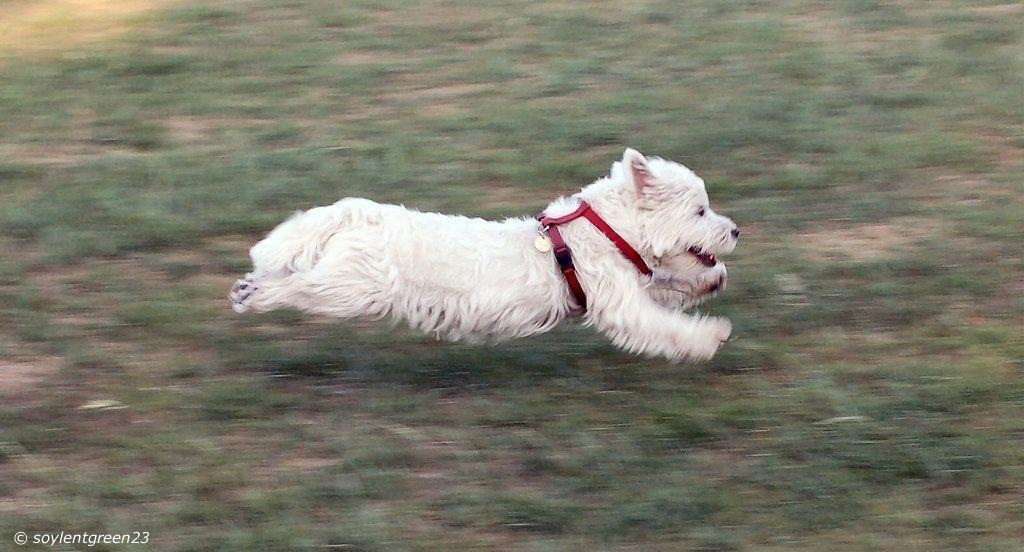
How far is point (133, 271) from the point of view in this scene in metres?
6.20

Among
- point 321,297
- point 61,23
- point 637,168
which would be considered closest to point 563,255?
point 637,168

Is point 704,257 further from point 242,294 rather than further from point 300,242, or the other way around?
point 242,294

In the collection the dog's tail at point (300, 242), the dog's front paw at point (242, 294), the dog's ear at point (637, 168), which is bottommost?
the dog's front paw at point (242, 294)

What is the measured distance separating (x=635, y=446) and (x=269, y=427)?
146cm

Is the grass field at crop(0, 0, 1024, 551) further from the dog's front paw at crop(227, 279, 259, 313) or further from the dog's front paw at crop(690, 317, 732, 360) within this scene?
the dog's front paw at crop(227, 279, 259, 313)

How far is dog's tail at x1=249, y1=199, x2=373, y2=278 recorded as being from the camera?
201 inches

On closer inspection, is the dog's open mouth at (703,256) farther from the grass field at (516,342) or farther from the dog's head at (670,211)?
the grass field at (516,342)

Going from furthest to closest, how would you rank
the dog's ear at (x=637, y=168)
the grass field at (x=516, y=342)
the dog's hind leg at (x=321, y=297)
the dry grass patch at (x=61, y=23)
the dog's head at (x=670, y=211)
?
the dry grass patch at (x=61, y=23) < the dog's head at (x=670, y=211) < the dog's ear at (x=637, y=168) < the dog's hind leg at (x=321, y=297) < the grass field at (x=516, y=342)

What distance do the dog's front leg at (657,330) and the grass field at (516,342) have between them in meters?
0.18

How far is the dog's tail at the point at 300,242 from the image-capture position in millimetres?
5094

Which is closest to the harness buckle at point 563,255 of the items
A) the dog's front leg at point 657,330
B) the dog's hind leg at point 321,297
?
the dog's front leg at point 657,330

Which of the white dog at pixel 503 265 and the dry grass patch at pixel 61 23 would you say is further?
the dry grass patch at pixel 61 23

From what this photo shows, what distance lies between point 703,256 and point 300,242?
1770 millimetres

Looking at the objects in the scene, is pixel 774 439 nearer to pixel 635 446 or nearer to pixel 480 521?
pixel 635 446
